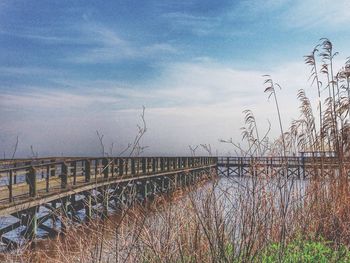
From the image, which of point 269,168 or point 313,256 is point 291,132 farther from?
point 313,256

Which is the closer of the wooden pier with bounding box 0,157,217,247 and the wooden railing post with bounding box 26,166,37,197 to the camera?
the wooden pier with bounding box 0,157,217,247

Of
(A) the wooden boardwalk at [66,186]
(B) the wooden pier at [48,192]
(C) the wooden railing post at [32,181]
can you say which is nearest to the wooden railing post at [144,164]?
(A) the wooden boardwalk at [66,186]

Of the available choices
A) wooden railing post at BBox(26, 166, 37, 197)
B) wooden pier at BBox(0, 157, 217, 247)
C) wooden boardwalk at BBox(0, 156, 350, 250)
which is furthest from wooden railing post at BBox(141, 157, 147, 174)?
wooden railing post at BBox(26, 166, 37, 197)

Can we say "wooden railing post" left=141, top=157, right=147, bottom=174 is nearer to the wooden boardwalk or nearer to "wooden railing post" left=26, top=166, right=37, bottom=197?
the wooden boardwalk

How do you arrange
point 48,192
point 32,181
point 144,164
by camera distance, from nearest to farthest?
point 32,181 < point 48,192 < point 144,164

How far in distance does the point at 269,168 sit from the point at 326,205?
135 centimetres

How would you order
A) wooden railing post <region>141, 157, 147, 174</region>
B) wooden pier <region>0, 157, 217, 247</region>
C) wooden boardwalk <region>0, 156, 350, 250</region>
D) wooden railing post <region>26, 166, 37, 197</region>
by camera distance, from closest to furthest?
wooden boardwalk <region>0, 156, 350, 250</region> < wooden pier <region>0, 157, 217, 247</region> < wooden railing post <region>26, 166, 37, 197</region> < wooden railing post <region>141, 157, 147, 174</region>

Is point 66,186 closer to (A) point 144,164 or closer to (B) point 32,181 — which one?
(B) point 32,181

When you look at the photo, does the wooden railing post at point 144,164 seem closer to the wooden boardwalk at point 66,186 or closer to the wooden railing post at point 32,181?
the wooden boardwalk at point 66,186

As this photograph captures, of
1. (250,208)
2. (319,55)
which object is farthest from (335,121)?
(250,208)

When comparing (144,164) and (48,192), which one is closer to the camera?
(48,192)

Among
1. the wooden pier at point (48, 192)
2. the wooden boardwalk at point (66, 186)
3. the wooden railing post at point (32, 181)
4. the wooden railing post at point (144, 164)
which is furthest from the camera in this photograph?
the wooden railing post at point (144, 164)

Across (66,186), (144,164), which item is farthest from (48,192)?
(144,164)

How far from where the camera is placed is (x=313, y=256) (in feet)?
19.9
